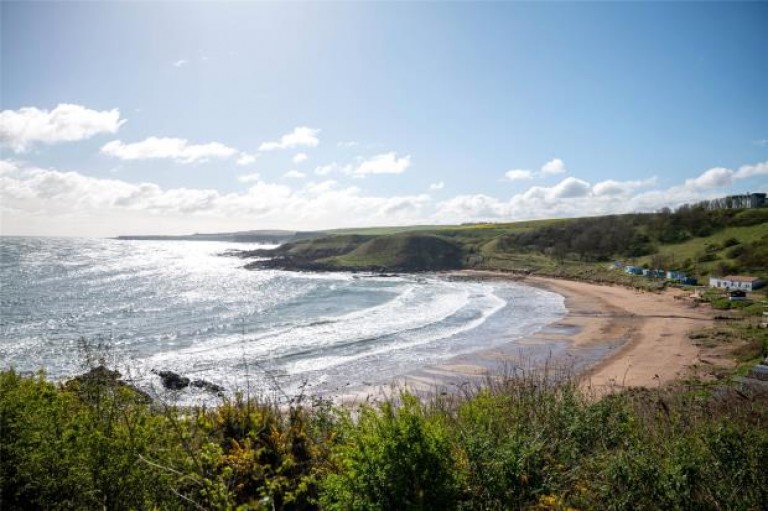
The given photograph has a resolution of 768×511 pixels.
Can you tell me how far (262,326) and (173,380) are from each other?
56.2 feet

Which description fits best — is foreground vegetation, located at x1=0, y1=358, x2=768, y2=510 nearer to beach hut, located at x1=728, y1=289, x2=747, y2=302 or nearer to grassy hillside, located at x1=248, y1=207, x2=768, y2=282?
beach hut, located at x1=728, y1=289, x2=747, y2=302

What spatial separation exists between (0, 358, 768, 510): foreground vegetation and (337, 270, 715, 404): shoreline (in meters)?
6.82

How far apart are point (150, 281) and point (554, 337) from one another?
66772mm

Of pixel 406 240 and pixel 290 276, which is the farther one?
pixel 406 240

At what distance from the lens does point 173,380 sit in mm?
24766

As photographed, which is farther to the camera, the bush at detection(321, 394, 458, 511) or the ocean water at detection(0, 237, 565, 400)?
the ocean water at detection(0, 237, 565, 400)

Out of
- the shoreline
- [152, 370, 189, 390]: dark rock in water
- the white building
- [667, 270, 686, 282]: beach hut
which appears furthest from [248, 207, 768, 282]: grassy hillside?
[152, 370, 189, 390]: dark rock in water

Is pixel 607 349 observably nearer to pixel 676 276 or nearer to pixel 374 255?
pixel 676 276

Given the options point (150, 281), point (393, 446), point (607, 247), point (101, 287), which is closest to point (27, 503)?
point (393, 446)

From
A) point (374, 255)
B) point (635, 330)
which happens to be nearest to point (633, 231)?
point (374, 255)

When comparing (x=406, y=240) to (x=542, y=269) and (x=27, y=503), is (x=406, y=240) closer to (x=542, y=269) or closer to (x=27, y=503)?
(x=542, y=269)

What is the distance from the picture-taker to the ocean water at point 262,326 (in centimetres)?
2734

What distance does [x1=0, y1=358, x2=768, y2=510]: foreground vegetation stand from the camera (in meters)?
4.89

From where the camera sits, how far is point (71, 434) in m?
5.44
